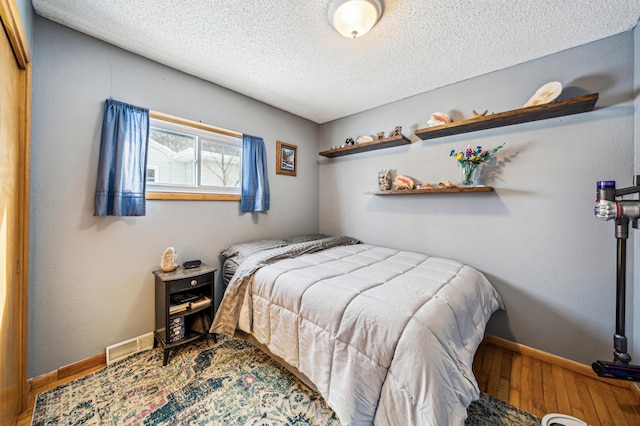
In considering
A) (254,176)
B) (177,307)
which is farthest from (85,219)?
(254,176)

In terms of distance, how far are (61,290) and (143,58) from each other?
6.33 ft

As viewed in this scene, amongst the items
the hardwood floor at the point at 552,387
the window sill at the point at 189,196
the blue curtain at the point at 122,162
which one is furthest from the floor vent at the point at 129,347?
the hardwood floor at the point at 552,387

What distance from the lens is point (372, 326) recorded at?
3.79 ft

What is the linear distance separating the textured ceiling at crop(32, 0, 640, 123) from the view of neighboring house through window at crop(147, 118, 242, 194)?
1.88 ft

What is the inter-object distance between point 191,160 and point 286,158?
3.87ft

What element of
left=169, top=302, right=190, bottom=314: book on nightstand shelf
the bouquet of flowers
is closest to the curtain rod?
left=169, top=302, right=190, bottom=314: book on nightstand shelf

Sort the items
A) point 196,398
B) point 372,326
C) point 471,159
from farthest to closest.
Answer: point 471,159
point 196,398
point 372,326

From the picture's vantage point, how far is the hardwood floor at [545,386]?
141 cm

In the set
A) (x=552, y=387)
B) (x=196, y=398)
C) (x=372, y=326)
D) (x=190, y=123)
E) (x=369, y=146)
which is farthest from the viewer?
(x=369, y=146)

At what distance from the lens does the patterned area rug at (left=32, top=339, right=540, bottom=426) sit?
132 cm

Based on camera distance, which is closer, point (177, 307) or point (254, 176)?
point (177, 307)

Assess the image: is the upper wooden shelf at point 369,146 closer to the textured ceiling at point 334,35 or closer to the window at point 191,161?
the textured ceiling at point 334,35

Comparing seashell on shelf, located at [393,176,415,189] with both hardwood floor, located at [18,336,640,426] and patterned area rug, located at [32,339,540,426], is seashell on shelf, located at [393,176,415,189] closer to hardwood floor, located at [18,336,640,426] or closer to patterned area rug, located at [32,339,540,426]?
hardwood floor, located at [18,336,640,426]

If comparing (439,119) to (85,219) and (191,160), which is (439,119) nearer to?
(191,160)
